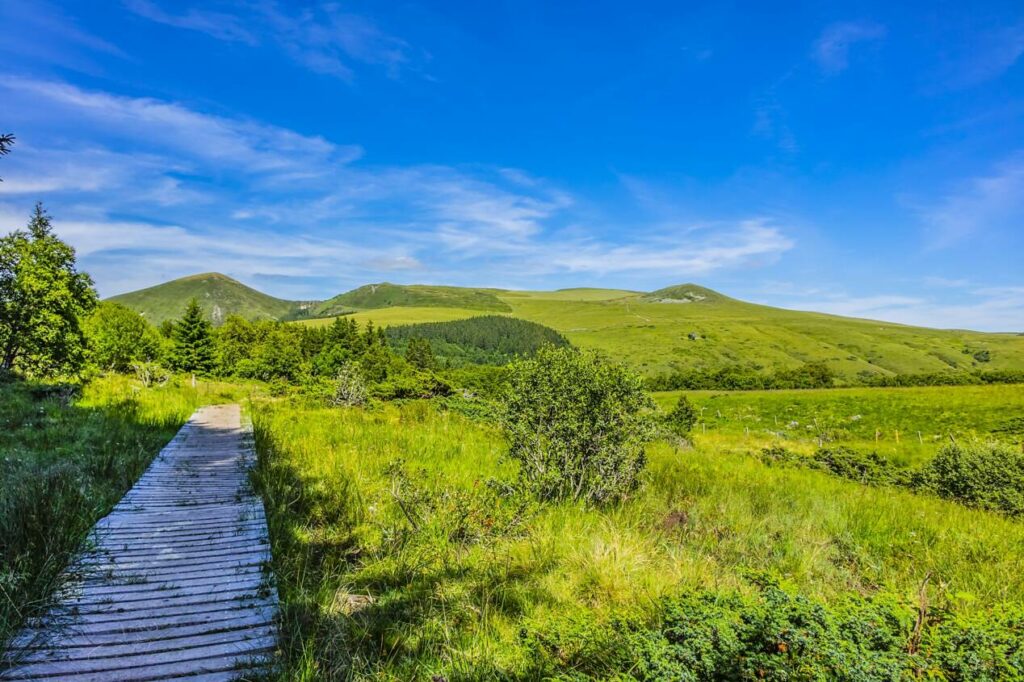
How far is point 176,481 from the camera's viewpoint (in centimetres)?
639

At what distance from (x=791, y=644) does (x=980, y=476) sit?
13.4 meters

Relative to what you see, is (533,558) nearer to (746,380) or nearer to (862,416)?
(862,416)

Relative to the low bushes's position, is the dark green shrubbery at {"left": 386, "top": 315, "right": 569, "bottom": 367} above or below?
above

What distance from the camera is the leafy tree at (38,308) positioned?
16.1m

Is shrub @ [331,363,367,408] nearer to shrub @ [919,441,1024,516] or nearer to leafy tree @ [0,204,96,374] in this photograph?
leafy tree @ [0,204,96,374]

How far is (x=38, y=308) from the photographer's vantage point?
16.5 metres

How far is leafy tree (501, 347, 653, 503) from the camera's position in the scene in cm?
650

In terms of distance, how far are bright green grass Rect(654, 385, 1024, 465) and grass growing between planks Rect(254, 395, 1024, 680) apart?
28.9 metres

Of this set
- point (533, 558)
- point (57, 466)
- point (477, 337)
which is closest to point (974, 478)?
point (533, 558)

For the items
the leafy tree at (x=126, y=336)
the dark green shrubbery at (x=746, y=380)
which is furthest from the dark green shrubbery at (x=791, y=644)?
the dark green shrubbery at (x=746, y=380)

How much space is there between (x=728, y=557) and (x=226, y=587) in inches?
181

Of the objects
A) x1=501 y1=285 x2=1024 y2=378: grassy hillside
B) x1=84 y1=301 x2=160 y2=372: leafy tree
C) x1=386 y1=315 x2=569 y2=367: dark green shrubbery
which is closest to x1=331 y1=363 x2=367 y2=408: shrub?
x1=84 y1=301 x2=160 y2=372: leafy tree

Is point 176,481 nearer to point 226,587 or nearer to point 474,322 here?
point 226,587

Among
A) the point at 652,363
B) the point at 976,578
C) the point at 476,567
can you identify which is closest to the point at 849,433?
the point at 976,578
